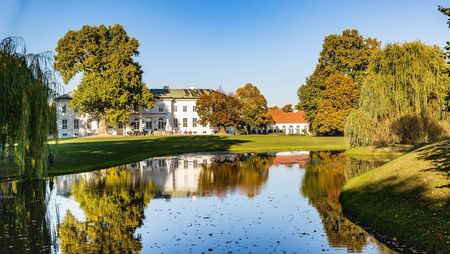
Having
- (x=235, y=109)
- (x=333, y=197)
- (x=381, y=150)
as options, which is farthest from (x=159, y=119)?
(x=333, y=197)

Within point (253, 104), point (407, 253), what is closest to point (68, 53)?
point (253, 104)

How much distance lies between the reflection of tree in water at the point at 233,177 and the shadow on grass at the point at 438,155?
26.8ft

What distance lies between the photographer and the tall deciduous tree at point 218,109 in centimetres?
9656

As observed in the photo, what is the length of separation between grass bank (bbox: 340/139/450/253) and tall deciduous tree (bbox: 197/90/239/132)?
241 feet

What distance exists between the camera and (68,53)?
3194 inches

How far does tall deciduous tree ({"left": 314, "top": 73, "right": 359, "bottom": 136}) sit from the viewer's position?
80812mm

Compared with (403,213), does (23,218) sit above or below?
below

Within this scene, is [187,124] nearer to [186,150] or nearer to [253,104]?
[253,104]

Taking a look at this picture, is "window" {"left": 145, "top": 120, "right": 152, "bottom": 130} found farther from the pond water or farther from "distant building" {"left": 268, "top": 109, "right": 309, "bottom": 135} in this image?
the pond water

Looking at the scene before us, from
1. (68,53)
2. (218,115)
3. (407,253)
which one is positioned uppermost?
(68,53)

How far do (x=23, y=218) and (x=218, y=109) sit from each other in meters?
80.3

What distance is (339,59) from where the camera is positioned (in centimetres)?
9525

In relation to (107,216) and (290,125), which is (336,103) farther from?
(107,216)

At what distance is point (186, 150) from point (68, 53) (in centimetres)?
3634
